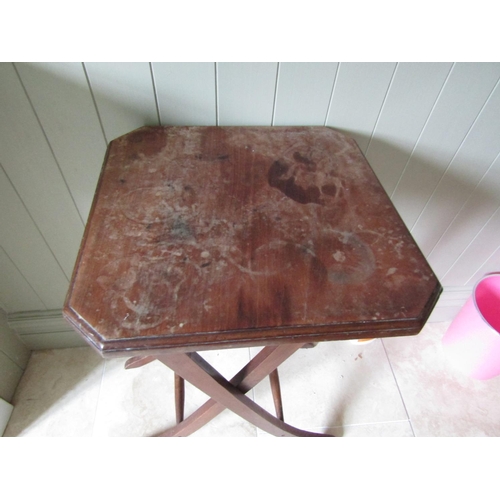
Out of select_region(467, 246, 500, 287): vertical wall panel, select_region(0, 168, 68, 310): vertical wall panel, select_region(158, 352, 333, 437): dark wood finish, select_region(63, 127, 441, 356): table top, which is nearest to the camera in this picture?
select_region(63, 127, 441, 356): table top

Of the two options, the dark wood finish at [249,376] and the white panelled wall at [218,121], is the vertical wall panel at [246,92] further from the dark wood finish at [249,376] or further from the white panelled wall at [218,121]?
the dark wood finish at [249,376]

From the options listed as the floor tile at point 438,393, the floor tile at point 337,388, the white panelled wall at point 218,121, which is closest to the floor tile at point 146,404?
the floor tile at point 337,388

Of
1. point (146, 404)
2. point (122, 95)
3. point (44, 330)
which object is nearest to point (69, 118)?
point (122, 95)

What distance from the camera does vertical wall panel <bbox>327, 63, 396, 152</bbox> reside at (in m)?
0.84

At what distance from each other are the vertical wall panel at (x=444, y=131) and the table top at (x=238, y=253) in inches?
13.0

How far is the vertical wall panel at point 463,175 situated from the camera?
994 mm

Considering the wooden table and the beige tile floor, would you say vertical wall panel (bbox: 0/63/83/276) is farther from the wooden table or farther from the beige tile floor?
the beige tile floor

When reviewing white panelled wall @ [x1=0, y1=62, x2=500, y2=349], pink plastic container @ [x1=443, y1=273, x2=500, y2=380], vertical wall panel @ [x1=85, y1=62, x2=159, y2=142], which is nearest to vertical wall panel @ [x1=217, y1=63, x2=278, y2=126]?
white panelled wall @ [x1=0, y1=62, x2=500, y2=349]

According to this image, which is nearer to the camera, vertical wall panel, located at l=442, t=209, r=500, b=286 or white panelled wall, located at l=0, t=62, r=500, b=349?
white panelled wall, located at l=0, t=62, r=500, b=349

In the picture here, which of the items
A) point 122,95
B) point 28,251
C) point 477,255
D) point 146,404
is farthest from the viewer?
point 477,255

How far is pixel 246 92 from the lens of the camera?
840 millimetres

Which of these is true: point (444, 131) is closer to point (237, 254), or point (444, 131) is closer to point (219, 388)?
point (237, 254)

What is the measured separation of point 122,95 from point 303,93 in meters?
0.43

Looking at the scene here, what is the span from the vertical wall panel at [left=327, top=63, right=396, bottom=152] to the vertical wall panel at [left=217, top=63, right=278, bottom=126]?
0.55 feet
